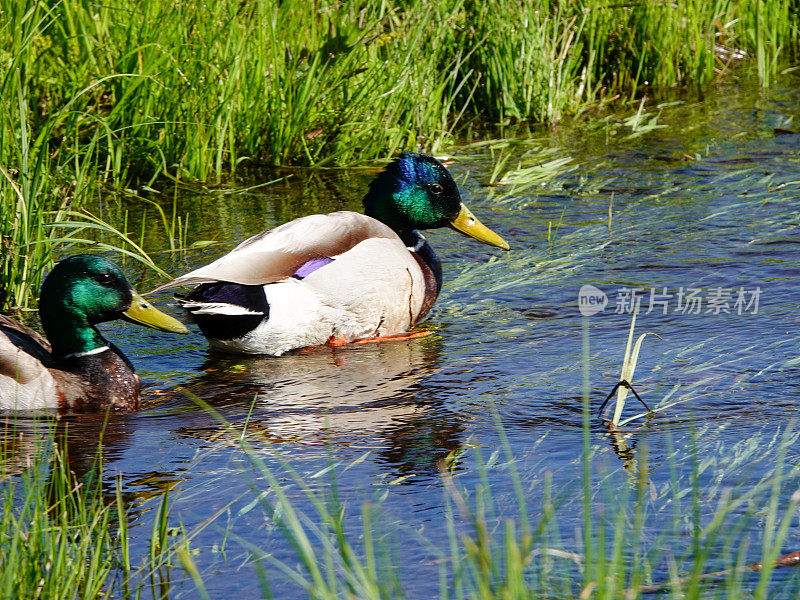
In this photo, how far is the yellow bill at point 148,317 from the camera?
4496mm

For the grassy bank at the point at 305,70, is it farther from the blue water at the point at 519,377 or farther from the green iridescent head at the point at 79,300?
the green iridescent head at the point at 79,300

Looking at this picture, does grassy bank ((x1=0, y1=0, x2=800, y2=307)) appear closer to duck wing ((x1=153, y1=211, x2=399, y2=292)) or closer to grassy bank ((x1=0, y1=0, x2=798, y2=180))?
grassy bank ((x1=0, y1=0, x2=798, y2=180))

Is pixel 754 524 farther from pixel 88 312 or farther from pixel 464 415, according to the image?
pixel 88 312

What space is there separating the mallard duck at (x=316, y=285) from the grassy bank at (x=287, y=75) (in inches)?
32.7

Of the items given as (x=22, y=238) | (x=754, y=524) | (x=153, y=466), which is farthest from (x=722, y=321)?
(x=22, y=238)

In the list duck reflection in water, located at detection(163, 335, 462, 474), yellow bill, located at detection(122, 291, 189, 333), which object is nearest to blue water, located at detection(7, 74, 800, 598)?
duck reflection in water, located at detection(163, 335, 462, 474)

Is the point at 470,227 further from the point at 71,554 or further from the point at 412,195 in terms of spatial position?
the point at 71,554

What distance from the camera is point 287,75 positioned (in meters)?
6.82

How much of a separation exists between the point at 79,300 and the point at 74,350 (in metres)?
0.18

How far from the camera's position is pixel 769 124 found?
7.87 m

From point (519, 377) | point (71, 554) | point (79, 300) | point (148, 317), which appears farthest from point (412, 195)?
point (71, 554)

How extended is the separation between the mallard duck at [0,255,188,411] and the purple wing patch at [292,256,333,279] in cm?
67

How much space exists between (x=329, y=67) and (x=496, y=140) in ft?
4.22

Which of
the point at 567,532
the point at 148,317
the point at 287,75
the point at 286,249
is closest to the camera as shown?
the point at 567,532
